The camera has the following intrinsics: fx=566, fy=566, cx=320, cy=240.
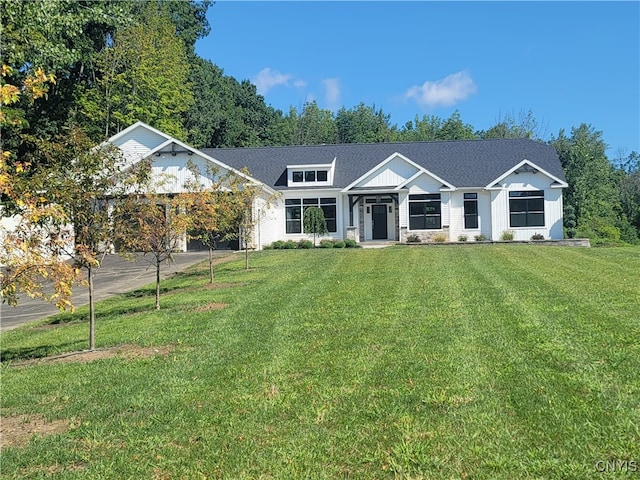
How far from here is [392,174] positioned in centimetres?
3083

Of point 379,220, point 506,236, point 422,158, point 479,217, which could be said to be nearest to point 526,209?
point 506,236

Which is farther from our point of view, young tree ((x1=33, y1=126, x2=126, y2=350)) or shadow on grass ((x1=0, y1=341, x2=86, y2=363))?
shadow on grass ((x1=0, y1=341, x2=86, y2=363))

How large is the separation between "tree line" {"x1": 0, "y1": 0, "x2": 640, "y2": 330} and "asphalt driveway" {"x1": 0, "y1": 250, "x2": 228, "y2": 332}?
342 centimetres

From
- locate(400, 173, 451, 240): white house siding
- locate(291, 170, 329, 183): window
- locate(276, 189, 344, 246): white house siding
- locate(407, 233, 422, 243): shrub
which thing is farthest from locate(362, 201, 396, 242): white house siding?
locate(291, 170, 329, 183): window

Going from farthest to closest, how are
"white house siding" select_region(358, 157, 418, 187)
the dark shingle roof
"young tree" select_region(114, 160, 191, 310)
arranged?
the dark shingle roof
"white house siding" select_region(358, 157, 418, 187)
"young tree" select_region(114, 160, 191, 310)

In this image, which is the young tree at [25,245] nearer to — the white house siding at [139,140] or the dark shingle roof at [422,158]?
the white house siding at [139,140]

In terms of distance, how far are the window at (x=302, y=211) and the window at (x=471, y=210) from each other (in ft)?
23.3

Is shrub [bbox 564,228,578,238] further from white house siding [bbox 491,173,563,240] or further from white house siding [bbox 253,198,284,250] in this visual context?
white house siding [bbox 253,198,284,250]

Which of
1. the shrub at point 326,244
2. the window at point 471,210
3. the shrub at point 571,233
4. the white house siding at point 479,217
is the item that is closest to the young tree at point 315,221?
the shrub at point 326,244

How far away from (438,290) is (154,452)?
8053 mm

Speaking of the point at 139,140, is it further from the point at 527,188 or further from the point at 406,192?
the point at 527,188

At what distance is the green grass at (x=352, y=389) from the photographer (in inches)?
169

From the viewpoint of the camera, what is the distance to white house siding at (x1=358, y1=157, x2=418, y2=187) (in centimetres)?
3070

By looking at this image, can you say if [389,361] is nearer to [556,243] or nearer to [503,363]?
[503,363]
